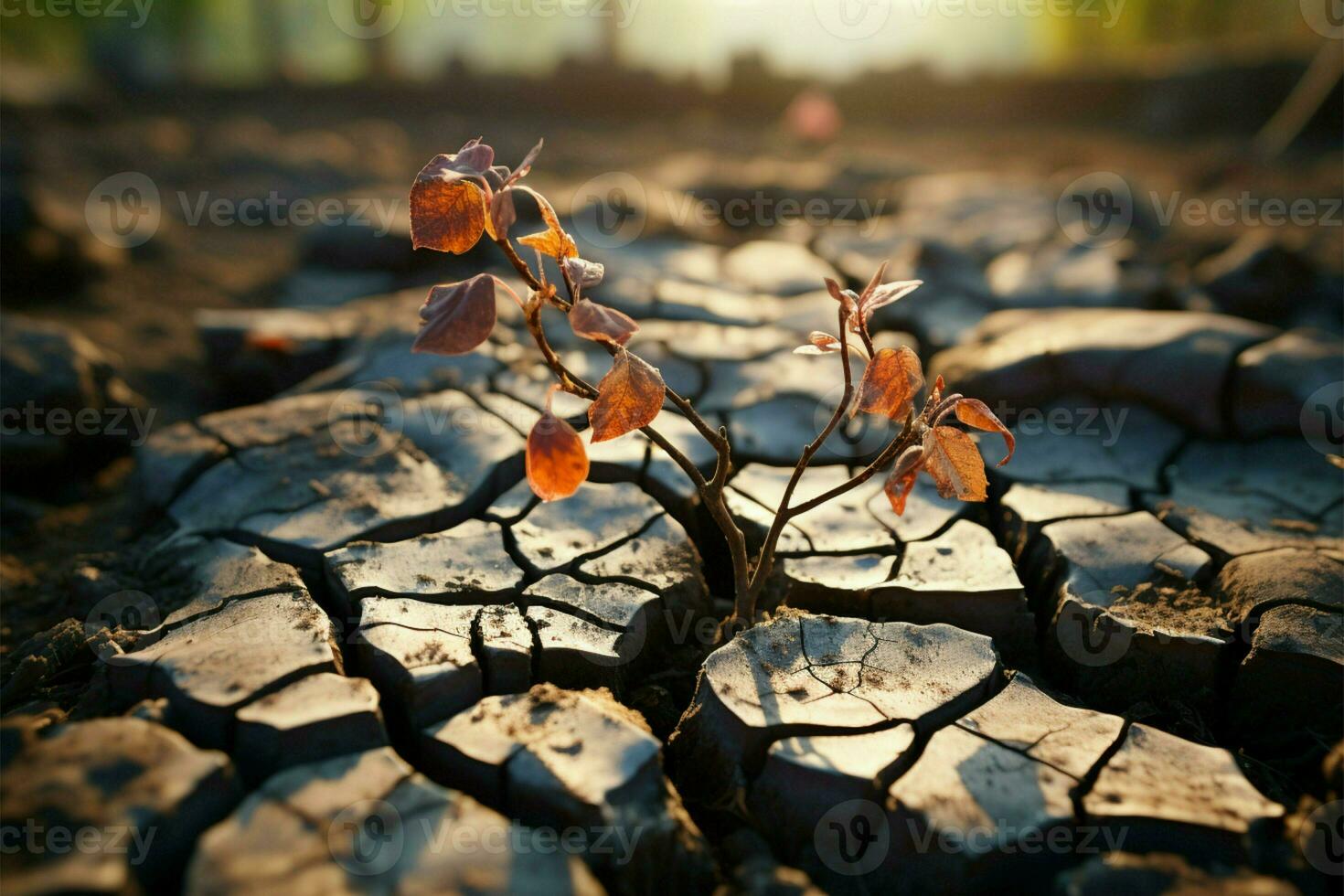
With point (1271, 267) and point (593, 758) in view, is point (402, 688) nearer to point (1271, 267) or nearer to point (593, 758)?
point (593, 758)

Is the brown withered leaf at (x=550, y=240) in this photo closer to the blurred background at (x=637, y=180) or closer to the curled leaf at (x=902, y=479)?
the curled leaf at (x=902, y=479)

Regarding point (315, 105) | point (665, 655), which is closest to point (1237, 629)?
point (665, 655)

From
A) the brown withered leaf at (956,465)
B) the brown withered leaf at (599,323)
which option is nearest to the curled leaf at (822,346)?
the brown withered leaf at (956,465)

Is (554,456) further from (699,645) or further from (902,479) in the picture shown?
(699,645)

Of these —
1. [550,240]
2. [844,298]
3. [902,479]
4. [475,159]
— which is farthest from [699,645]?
[475,159]

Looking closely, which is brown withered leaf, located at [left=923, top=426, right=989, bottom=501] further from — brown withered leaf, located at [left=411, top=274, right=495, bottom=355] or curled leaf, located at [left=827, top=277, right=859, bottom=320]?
brown withered leaf, located at [left=411, top=274, right=495, bottom=355]

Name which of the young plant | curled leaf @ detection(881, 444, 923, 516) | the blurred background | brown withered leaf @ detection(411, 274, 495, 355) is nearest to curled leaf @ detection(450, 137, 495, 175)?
the young plant
